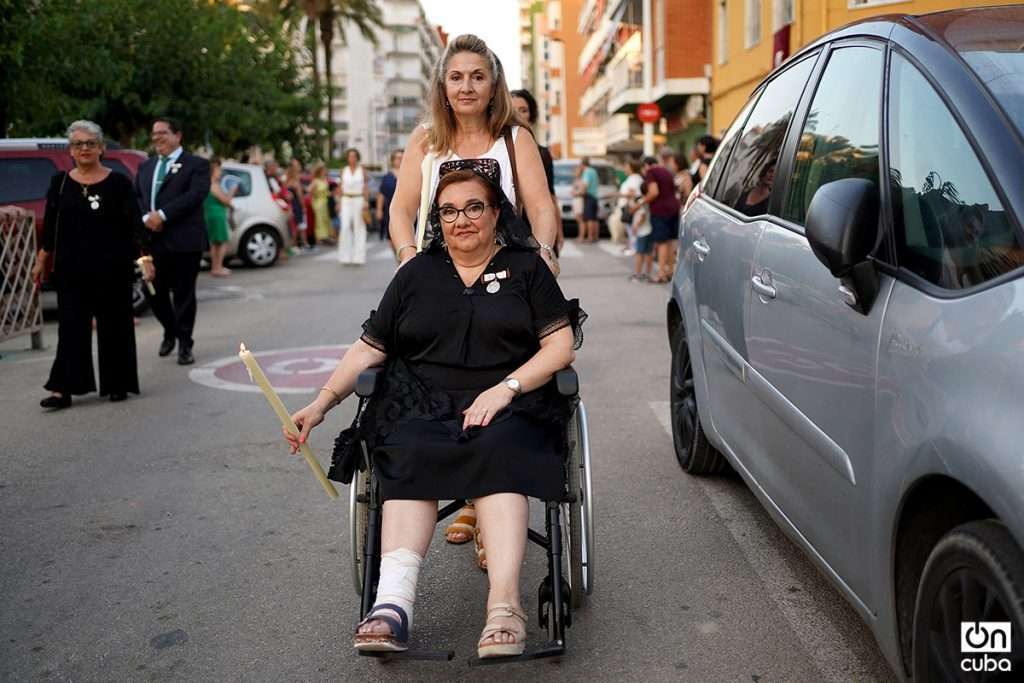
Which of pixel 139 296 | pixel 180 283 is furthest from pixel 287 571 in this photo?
pixel 139 296

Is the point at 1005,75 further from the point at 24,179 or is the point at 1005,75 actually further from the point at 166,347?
the point at 24,179

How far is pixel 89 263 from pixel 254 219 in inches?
474

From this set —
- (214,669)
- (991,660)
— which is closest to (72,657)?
(214,669)

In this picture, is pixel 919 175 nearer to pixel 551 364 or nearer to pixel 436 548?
pixel 551 364

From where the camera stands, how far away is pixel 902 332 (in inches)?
106

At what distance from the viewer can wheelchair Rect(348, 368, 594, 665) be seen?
10.7 feet

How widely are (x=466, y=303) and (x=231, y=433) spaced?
3540mm

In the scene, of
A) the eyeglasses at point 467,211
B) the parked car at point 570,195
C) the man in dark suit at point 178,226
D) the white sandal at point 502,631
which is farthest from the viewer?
the parked car at point 570,195

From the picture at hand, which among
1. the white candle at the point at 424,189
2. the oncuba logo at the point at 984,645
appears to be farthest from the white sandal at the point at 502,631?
the white candle at the point at 424,189

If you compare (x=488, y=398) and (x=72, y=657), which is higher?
(x=488, y=398)

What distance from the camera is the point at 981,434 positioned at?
2262 millimetres

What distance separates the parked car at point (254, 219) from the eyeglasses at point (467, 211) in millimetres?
15979

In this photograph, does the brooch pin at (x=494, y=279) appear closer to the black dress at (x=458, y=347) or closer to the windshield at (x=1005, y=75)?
the black dress at (x=458, y=347)

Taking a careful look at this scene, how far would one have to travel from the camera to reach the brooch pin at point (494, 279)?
3721mm
